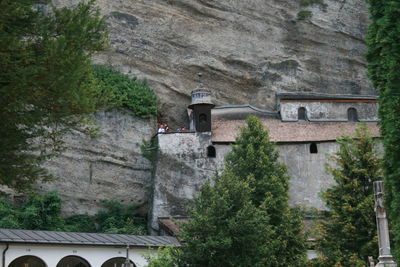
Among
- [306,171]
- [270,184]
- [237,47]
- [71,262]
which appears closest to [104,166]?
[71,262]

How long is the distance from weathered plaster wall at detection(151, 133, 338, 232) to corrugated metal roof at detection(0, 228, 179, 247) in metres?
5.13

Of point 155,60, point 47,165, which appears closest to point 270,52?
point 155,60

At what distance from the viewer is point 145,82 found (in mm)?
46062

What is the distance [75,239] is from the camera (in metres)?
32.4

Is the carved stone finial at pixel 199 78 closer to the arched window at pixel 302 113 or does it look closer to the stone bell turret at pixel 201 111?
the stone bell turret at pixel 201 111

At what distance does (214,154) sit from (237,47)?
10900 mm

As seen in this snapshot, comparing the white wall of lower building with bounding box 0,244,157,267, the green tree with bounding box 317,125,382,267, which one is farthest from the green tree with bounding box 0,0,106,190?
the white wall of lower building with bounding box 0,244,157,267

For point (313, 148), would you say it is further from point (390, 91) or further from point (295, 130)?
point (390, 91)

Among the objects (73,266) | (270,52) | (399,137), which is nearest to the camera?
(399,137)

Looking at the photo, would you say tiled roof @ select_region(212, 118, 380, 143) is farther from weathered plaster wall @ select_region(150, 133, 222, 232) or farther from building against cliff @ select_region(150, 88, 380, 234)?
weathered plaster wall @ select_region(150, 133, 222, 232)

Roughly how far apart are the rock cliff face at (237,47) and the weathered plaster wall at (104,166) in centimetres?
388

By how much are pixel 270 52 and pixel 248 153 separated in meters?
21.7

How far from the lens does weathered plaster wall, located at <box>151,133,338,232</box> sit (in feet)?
132

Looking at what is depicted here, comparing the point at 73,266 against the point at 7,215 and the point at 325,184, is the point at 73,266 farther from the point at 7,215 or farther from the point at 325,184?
the point at 325,184
